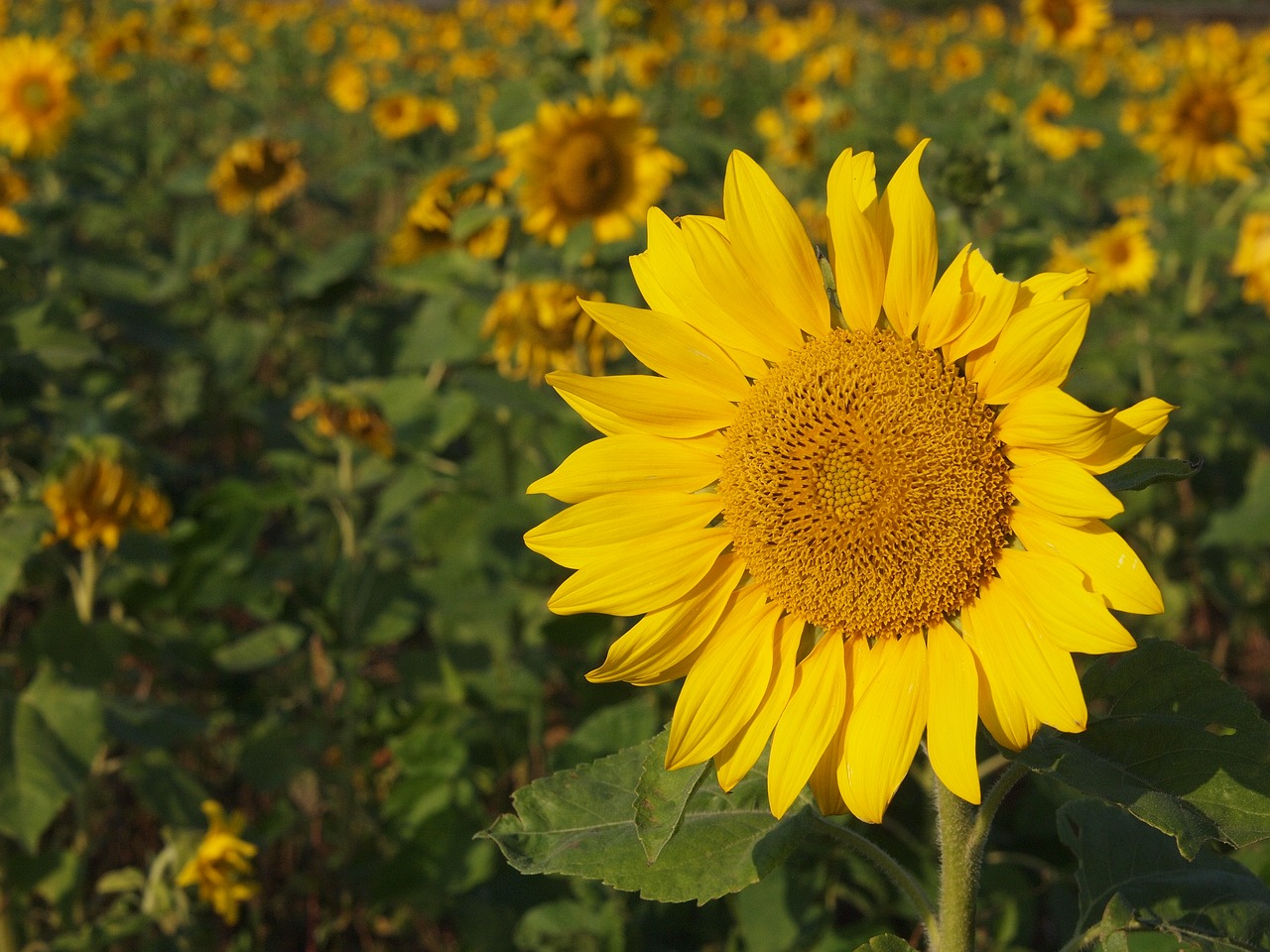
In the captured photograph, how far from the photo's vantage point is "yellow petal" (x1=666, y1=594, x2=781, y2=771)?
3.82 ft

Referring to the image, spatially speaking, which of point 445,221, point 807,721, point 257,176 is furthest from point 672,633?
point 257,176

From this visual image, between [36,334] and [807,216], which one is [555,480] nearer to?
[36,334]

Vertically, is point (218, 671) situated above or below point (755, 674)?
below

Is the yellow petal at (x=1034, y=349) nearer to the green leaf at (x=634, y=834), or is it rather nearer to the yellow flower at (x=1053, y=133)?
the green leaf at (x=634, y=834)

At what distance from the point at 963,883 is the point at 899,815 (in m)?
1.48

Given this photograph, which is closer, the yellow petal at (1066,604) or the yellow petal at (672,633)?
the yellow petal at (1066,604)

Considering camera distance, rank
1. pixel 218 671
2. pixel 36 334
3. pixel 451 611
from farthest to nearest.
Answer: pixel 218 671 < pixel 451 611 < pixel 36 334

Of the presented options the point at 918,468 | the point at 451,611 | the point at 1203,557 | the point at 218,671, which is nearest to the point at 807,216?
the point at 1203,557

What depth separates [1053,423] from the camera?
106cm

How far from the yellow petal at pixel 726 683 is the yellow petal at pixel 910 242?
369 millimetres

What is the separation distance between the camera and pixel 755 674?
124 centimetres

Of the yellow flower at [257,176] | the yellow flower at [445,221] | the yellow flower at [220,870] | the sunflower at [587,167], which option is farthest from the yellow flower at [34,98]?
the yellow flower at [220,870]

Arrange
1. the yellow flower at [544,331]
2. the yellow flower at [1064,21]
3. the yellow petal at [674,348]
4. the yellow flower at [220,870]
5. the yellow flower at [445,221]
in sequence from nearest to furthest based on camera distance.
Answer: the yellow petal at [674,348], the yellow flower at [220,870], the yellow flower at [544,331], the yellow flower at [445,221], the yellow flower at [1064,21]

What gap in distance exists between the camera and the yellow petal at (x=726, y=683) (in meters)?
1.16
